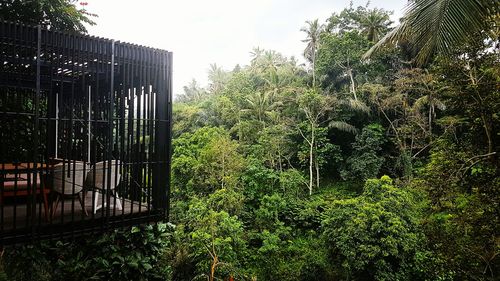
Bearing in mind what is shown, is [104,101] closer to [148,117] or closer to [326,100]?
[148,117]

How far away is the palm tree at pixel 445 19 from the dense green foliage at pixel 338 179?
0.17 m

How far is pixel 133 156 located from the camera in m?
4.69

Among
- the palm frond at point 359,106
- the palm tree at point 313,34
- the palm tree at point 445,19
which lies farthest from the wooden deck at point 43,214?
the palm tree at point 313,34

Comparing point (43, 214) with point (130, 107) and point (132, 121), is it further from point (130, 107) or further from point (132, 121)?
point (130, 107)

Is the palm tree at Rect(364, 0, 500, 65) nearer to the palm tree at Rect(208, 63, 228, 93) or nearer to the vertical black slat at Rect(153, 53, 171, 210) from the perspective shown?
the vertical black slat at Rect(153, 53, 171, 210)

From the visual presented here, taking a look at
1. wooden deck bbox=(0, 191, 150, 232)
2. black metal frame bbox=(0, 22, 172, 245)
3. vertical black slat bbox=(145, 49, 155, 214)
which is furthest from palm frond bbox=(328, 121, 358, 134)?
vertical black slat bbox=(145, 49, 155, 214)

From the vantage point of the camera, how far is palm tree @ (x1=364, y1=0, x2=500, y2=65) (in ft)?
12.1

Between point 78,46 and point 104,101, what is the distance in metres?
2.07

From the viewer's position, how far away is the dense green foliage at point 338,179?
5.73 m

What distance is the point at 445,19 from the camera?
3799mm

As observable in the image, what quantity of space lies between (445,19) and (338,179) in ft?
50.6

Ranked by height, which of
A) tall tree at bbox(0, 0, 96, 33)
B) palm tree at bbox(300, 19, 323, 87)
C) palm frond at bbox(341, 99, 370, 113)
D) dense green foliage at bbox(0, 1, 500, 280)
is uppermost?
palm tree at bbox(300, 19, 323, 87)

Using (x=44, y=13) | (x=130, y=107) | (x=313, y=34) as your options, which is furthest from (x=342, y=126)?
(x=130, y=107)

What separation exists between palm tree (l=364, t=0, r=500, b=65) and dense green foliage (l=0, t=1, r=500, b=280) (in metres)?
0.17
